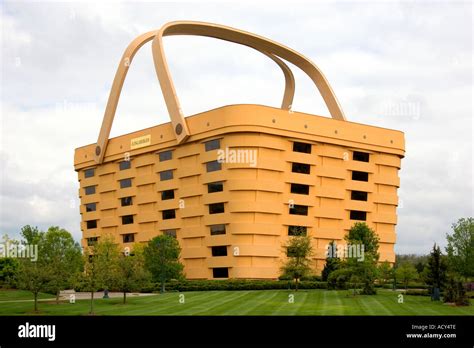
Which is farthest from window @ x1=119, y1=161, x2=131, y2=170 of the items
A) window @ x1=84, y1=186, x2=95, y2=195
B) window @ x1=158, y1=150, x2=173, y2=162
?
window @ x1=84, y1=186, x2=95, y2=195

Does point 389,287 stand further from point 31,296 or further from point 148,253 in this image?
point 31,296

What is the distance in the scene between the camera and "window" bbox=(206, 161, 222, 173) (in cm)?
6803

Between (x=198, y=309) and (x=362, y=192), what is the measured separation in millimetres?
45246

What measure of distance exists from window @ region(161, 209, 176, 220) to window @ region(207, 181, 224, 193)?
810 centimetres

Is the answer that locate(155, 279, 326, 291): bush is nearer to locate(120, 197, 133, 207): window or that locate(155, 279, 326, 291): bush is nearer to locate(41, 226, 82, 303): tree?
locate(41, 226, 82, 303): tree

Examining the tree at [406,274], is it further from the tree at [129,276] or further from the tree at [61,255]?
the tree at [61,255]

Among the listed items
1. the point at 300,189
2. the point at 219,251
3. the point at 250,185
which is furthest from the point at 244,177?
the point at 219,251

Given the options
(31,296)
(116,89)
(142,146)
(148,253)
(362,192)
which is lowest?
(31,296)

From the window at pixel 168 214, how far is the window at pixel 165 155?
21.5ft

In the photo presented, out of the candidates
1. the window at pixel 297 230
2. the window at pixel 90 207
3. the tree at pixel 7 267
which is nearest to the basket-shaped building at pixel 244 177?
the window at pixel 297 230

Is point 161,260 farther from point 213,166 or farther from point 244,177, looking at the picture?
point 213,166

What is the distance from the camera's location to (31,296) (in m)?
56.1

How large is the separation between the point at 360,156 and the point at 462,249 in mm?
25003
